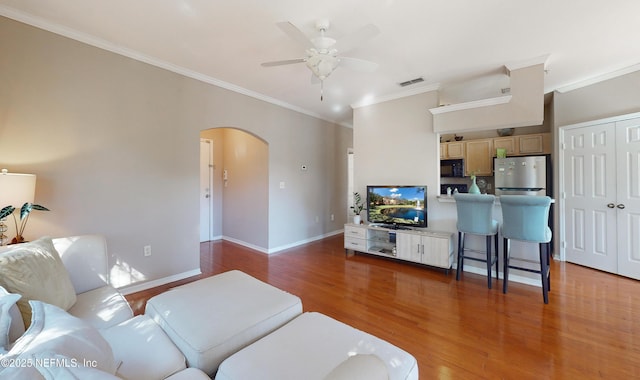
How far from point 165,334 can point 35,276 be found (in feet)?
2.53

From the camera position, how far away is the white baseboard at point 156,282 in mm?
2783

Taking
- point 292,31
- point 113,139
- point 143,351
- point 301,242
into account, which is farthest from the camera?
point 301,242

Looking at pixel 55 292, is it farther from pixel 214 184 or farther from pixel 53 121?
pixel 214 184

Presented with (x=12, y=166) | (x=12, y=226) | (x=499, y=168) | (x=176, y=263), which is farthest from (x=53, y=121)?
(x=499, y=168)

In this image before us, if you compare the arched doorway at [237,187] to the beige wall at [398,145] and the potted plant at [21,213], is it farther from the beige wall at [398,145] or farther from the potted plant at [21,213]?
the potted plant at [21,213]

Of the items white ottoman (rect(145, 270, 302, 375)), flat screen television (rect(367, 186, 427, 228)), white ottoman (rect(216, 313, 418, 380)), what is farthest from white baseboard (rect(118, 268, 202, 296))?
flat screen television (rect(367, 186, 427, 228))

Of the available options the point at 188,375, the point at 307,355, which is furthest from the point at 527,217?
the point at 188,375

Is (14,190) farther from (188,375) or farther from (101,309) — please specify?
(188,375)

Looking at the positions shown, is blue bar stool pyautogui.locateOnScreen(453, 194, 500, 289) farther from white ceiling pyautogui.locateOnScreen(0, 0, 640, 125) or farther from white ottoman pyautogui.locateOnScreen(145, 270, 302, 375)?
white ottoman pyautogui.locateOnScreen(145, 270, 302, 375)

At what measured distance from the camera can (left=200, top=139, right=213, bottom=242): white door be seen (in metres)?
5.13

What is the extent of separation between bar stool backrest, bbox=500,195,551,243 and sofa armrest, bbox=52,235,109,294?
152 inches

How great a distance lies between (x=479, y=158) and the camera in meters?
5.21

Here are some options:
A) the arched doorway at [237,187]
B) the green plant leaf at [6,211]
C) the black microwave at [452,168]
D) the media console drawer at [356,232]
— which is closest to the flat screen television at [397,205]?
the media console drawer at [356,232]

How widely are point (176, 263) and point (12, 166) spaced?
1749mm
